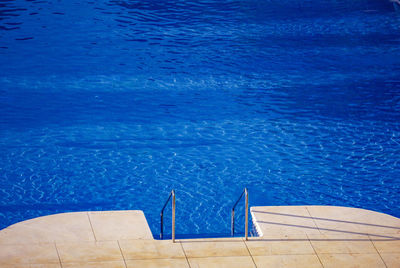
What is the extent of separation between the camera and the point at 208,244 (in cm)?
652

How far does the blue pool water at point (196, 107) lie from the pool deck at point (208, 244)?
1.50 m

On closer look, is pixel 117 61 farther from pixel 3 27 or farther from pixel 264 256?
pixel 264 256

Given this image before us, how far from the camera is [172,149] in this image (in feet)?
32.4

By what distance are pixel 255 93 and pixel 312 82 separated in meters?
1.29

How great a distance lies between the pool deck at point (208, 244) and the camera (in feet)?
20.1

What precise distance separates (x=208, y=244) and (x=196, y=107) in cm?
498

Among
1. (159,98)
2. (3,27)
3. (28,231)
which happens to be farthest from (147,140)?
(3,27)

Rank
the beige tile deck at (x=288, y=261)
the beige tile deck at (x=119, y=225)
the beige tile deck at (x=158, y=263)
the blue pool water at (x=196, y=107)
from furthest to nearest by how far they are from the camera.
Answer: the blue pool water at (x=196, y=107), the beige tile deck at (x=119, y=225), the beige tile deck at (x=288, y=261), the beige tile deck at (x=158, y=263)

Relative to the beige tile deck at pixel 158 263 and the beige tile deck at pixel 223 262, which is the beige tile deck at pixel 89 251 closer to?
the beige tile deck at pixel 158 263

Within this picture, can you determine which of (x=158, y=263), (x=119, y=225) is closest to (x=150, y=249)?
(x=158, y=263)

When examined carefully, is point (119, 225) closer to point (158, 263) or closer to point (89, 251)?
point (89, 251)

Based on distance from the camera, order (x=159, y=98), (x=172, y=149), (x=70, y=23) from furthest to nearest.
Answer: (x=70, y=23) → (x=159, y=98) → (x=172, y=149)

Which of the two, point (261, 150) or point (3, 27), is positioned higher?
point (3, 27)

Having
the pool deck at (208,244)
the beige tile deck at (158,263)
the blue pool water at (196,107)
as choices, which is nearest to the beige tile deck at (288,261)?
the pool deck at (208,244)
